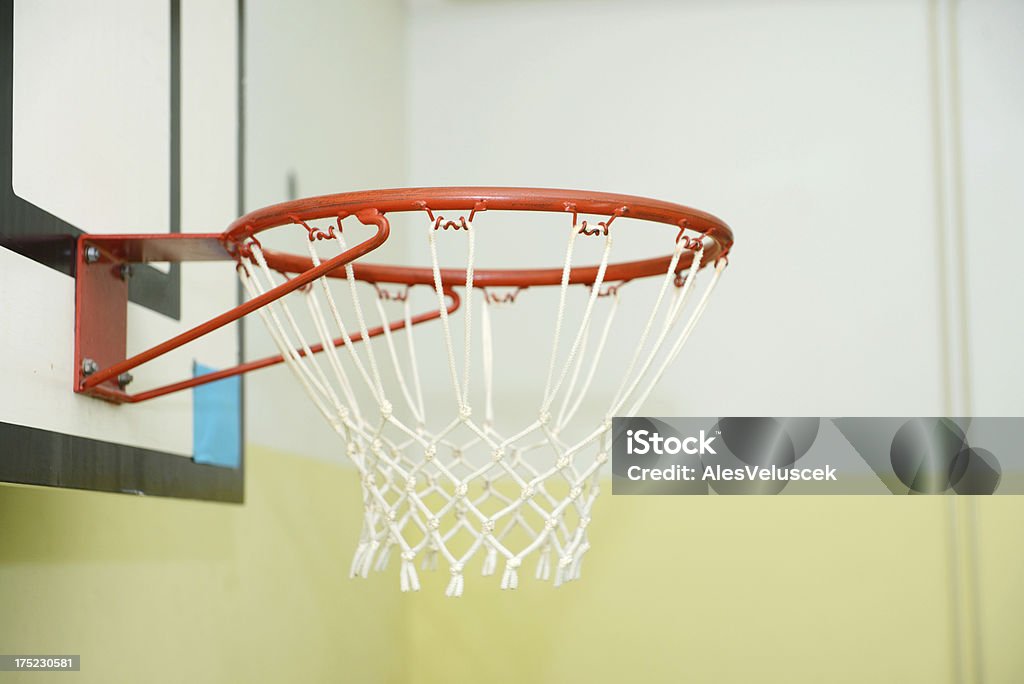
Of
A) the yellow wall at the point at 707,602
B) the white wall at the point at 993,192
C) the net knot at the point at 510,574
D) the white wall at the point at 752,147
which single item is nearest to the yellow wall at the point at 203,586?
the yellow wall at the point at 707,602

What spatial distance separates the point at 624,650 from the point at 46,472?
5.33 feet

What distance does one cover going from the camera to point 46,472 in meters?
1.21

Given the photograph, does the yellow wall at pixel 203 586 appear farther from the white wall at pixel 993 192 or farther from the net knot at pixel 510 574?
the white wall at pixel 993 192

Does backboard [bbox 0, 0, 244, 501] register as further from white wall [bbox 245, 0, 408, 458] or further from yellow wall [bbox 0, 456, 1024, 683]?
yellow wall [bbox 0, 456, 1024, 683]

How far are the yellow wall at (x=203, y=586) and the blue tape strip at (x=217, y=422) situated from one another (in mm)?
105

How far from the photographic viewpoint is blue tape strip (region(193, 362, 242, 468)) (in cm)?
164

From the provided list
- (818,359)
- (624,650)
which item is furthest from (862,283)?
(624,650)

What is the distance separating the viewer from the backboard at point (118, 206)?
47.7 inches

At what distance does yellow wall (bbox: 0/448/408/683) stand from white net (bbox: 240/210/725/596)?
0.17m

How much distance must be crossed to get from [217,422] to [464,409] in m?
0.50

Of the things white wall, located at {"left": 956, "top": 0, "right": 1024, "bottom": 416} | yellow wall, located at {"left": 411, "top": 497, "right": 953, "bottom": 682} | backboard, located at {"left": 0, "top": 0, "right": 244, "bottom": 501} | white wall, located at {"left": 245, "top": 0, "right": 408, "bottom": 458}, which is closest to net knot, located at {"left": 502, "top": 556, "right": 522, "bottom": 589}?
backboard, located at {"left": 0, "top": 0, "right": 244, "bottom": 501}

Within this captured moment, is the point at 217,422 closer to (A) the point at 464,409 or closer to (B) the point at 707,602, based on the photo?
(A) the point at 464,409

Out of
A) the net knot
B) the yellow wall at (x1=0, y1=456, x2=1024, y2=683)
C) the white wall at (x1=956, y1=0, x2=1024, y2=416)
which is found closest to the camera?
the net knot

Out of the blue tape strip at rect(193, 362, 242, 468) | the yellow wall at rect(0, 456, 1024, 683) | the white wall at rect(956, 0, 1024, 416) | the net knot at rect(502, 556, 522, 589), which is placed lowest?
the yellow wall at rect(0, 456, 1024, 683)
